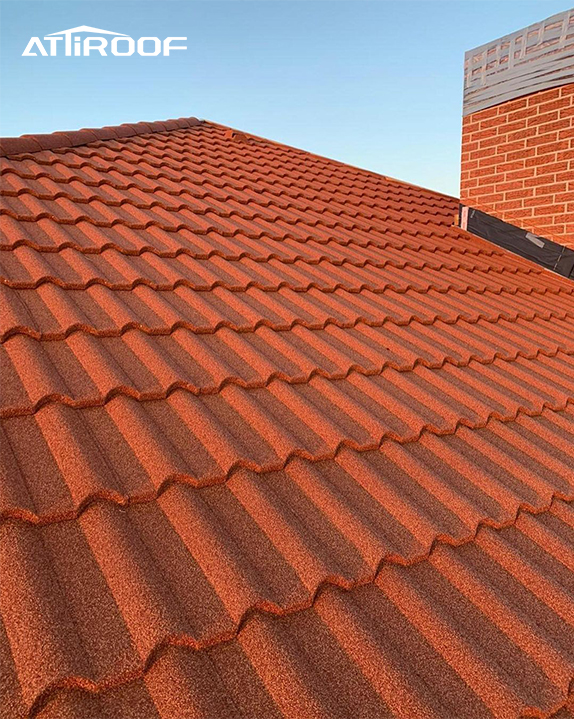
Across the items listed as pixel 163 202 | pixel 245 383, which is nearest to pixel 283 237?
pixel 163 202

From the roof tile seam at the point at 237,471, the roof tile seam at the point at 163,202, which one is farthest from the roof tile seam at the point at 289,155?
the roof tile seam at the point at 237,471

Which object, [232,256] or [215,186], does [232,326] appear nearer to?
[232,256]

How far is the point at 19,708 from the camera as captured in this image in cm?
103

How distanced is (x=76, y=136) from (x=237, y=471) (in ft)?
15.4

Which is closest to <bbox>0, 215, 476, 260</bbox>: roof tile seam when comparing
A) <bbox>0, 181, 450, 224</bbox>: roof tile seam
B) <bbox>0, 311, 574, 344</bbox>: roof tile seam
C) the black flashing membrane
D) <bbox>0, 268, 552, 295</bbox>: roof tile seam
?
<bbox>0, 181, 450, 224</bbox>: roof tile seam

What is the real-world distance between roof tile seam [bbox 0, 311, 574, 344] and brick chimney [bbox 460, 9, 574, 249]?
1900 millimetres

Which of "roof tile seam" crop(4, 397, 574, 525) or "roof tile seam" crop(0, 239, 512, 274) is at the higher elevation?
"roof tile seam" crop(0, 239, 512, 274)

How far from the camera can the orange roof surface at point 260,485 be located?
3.97 feet

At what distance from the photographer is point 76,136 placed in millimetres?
5172

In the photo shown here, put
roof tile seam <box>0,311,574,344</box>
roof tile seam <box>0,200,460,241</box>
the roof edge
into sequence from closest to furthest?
1. roof tile seam <box>0,311,574,344</box>
2. roof tile seam <box>0,200,460,241</box>
3. the roof edge

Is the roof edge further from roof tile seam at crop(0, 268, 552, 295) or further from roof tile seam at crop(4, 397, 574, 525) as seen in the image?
roof tile seam at crop(4, 397, 574, 525)

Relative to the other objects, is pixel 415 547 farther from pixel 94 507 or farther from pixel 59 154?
pixel 59 154

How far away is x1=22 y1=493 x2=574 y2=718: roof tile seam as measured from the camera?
1.08m

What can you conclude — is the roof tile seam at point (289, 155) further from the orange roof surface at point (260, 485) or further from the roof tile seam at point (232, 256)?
the orange roof surface at point (260, 485)
